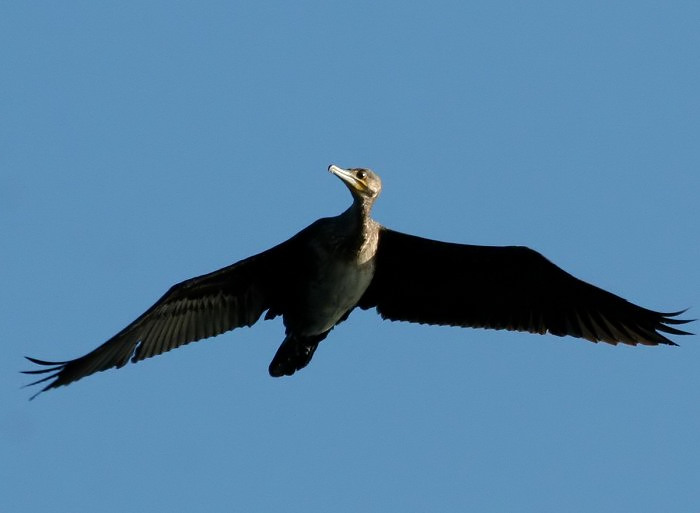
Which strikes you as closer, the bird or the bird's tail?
the bird

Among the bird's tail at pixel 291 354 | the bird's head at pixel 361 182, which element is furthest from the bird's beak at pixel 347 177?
the bird's tail at pixel 291 354

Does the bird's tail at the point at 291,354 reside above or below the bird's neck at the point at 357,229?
below

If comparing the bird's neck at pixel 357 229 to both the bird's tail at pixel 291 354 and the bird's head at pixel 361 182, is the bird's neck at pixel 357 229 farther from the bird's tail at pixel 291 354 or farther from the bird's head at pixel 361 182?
the bird's tail at pixel 291 354

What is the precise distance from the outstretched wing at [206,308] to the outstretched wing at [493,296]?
1.08 m

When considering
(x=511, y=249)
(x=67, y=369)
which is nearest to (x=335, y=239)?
(x=511, y=249)

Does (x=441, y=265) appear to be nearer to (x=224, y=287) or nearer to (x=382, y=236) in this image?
(x=382, y=236)

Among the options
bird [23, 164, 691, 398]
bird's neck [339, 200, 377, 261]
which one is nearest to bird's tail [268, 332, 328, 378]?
bird [23, 164, 691, 398]

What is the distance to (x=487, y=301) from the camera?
51.9ft

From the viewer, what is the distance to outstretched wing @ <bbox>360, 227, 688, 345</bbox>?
1549 centimetres

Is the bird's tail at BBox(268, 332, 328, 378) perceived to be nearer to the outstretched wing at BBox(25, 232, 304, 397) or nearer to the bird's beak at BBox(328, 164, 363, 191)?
the outstretched wing at BBox(25, 232, 304, 397)

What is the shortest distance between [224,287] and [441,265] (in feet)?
8.16

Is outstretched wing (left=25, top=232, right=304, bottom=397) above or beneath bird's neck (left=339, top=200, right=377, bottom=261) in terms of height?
beneath

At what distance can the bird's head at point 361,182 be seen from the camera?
14672mm

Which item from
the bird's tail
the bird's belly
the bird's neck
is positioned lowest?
the bird's tail
